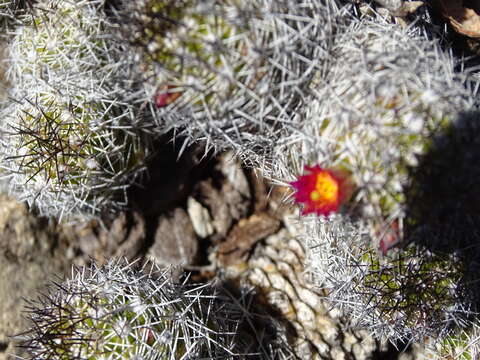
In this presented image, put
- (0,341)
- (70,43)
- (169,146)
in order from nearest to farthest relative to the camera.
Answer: (70,43), (0,341), (169,146)

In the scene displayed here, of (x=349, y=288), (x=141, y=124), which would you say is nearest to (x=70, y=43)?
(x=141, y=124)

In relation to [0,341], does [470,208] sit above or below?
above

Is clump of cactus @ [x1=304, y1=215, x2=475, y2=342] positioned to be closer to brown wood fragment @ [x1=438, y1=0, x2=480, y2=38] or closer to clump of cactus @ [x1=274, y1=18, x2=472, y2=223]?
clump of cactus @ [x1=274, y1=18, x2=472, y2=223]

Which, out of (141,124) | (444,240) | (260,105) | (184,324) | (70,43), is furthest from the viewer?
(141,124)

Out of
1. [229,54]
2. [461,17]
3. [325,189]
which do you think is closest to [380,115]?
[325,189]

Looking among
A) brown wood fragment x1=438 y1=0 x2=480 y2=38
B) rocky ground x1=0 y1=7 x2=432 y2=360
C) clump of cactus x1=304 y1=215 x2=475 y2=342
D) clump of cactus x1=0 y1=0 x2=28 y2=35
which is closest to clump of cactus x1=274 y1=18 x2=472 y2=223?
clump of cactus x1=304 y1=215 x2=475 y2=342

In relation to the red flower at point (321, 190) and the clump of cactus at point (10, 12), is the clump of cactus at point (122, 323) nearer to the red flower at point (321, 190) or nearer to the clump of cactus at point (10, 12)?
the red flower at point (321, 190)

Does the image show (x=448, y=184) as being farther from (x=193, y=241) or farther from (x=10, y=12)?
(x=10, y=12)

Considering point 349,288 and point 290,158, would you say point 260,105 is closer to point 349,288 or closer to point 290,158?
point 290,158
